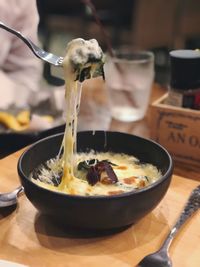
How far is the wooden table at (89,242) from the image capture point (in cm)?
73

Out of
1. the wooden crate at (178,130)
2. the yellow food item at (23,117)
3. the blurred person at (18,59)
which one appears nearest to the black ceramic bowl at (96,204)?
the wooden crate at (178,130)

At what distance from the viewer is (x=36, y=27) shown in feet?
4.76

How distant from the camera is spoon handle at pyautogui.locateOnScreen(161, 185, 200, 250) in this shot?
0.76 meters

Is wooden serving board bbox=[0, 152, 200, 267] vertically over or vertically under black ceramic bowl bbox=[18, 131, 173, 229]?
under

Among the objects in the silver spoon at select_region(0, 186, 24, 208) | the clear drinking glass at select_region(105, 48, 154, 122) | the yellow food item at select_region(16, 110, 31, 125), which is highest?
the clear drinking glass at select_region(105, 48, 154, 122)

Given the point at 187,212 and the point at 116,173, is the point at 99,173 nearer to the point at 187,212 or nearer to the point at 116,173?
the point at 116,173

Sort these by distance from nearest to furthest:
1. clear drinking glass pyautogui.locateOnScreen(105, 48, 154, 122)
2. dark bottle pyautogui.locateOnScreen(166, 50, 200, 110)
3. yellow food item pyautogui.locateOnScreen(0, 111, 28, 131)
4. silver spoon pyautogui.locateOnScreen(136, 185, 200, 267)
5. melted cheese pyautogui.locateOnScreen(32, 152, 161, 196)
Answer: silver spoon pyautogui.locateOnScreen(136, 185, 200, 267) → melted cheese pyautogui.locateOnScreen(32, 152, 161, 196) → dark bottle pyautogui.locateOnScreen(166, 50, 200, 110) → yellow food item pyautogui.locateOnScreen(0, 111, 28, 131) → clear drinking glass pyautogui.locateOnScreen(105, 48, 154, 122)

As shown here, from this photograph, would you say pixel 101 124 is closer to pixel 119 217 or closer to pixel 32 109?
pixel 32 109

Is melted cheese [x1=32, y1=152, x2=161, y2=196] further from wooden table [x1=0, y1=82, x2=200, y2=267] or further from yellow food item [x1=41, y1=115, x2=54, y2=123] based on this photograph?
yellow food item [x1=41, y1=115, x2=54, y2=123]

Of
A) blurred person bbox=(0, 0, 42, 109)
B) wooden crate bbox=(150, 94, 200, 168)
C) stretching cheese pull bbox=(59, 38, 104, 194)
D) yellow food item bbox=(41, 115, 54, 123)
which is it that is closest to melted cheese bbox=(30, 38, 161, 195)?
stretching cheese pull bbox=(59, 38, 104, 194)

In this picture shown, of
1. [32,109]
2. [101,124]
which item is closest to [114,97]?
[101,124]

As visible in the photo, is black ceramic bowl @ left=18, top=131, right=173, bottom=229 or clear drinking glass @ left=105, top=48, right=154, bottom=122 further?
clear drinking glass @ left=105, top=48, right=154, bottom=122

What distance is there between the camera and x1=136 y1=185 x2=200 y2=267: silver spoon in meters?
0.70

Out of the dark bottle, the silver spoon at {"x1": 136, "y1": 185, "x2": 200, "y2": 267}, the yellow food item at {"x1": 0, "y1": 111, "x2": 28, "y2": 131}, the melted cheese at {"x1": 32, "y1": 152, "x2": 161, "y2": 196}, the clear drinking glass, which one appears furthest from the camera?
the clear drinking glass
